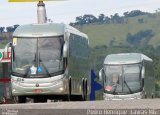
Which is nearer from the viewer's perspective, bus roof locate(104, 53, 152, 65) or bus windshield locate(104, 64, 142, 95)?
bus windshield locate(104, 64, 142, 95)

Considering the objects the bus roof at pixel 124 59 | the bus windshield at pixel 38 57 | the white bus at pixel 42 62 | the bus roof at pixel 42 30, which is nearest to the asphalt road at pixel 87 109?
the white bus at pixel 42 62

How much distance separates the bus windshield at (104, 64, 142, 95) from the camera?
1347 inches

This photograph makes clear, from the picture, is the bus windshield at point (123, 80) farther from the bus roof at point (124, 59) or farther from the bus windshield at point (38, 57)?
the bus windshield at point (38, 57)

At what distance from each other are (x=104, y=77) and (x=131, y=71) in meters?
1.52

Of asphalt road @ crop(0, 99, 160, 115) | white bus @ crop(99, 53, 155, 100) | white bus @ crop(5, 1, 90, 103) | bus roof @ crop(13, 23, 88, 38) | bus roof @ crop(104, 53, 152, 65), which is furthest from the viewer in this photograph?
bus roof @ crop(104, 53, 152, 65)

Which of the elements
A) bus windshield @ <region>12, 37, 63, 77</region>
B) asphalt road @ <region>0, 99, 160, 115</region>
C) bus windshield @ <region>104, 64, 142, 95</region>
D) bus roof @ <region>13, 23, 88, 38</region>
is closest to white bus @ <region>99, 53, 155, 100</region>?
bus windshield @ <region>104, 64, 142, 95</region>

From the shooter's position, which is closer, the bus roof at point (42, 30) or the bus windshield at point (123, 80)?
the bus roof at point (42, 30)

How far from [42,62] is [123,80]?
1037 centimetres

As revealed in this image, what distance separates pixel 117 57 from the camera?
117ft

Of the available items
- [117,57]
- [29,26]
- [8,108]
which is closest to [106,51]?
[117,57]

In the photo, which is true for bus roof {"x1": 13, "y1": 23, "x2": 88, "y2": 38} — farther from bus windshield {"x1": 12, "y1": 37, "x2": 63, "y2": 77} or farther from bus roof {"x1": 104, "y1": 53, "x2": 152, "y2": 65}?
bus roof {"x1": 104, "y1": 53, "x2": 152, "y2": 65}

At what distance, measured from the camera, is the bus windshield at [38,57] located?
80.9ft

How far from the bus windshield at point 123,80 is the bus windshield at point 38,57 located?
9.87 m

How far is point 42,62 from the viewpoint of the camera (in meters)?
24.7
